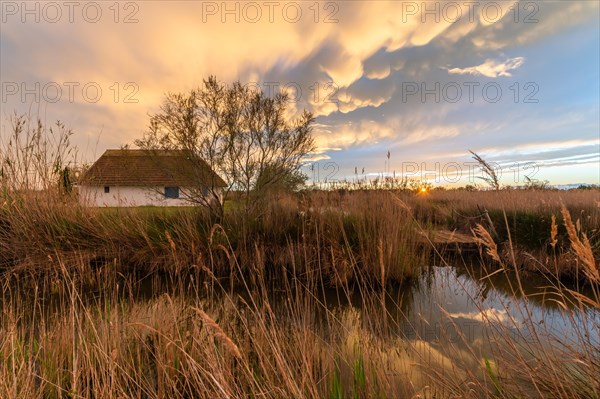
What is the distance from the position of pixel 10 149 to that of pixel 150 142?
3.35 m

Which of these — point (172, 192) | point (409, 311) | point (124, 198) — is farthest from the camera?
point (172, 192)

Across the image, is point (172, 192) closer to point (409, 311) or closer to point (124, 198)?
point (124, 198)

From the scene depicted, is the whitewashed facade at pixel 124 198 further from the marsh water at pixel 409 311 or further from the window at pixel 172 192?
the marsh water at pixel 409 311

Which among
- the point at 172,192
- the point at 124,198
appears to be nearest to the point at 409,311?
the point at 124,198

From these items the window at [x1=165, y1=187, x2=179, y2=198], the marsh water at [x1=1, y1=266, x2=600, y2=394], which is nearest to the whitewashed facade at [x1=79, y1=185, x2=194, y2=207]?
the window at [x1=165, y1=187, x2=179, y2=198]

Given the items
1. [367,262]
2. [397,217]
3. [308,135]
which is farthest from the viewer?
[308,135]

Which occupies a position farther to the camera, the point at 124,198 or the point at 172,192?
the point at 172,192

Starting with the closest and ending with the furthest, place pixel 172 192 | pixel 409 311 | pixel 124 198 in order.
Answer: pixel 409 311, pixel 124 198, pixel 172 192

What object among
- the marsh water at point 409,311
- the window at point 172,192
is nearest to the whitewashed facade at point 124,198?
the window at point 172,192

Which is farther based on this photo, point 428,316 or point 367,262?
point 367,262

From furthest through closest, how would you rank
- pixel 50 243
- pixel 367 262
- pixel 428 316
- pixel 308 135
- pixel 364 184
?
pixel 308 135, pixel 364 184, pixel 50 243, pixel 367 262, pixel 428 316

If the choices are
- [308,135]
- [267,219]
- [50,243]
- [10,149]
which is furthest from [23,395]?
[308,135]

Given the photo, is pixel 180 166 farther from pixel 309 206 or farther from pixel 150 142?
pixel 309 206

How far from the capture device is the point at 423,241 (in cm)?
518
